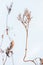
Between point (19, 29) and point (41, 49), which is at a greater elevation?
point (19, 29)

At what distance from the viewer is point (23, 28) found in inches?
58.1

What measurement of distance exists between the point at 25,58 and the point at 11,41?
0.21m

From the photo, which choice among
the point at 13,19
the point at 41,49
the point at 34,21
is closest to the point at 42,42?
the point at 41,49

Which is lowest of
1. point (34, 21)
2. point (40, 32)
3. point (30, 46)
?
point (30, 46)

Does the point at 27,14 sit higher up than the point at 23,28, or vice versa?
the point at 27,14

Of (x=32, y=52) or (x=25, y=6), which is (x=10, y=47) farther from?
(x=25, y=6)

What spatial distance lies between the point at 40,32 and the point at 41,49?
168 mm

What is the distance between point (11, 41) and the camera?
4.73 feet

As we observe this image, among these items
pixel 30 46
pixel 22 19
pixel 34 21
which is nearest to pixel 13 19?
pixel 22 19

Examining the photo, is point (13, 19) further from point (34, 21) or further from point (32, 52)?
point (32, 52)

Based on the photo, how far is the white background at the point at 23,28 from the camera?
144cm

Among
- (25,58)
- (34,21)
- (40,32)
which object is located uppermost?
(34,21)

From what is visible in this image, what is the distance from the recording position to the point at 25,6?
1.50 meters

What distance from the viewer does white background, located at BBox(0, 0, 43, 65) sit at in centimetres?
144
